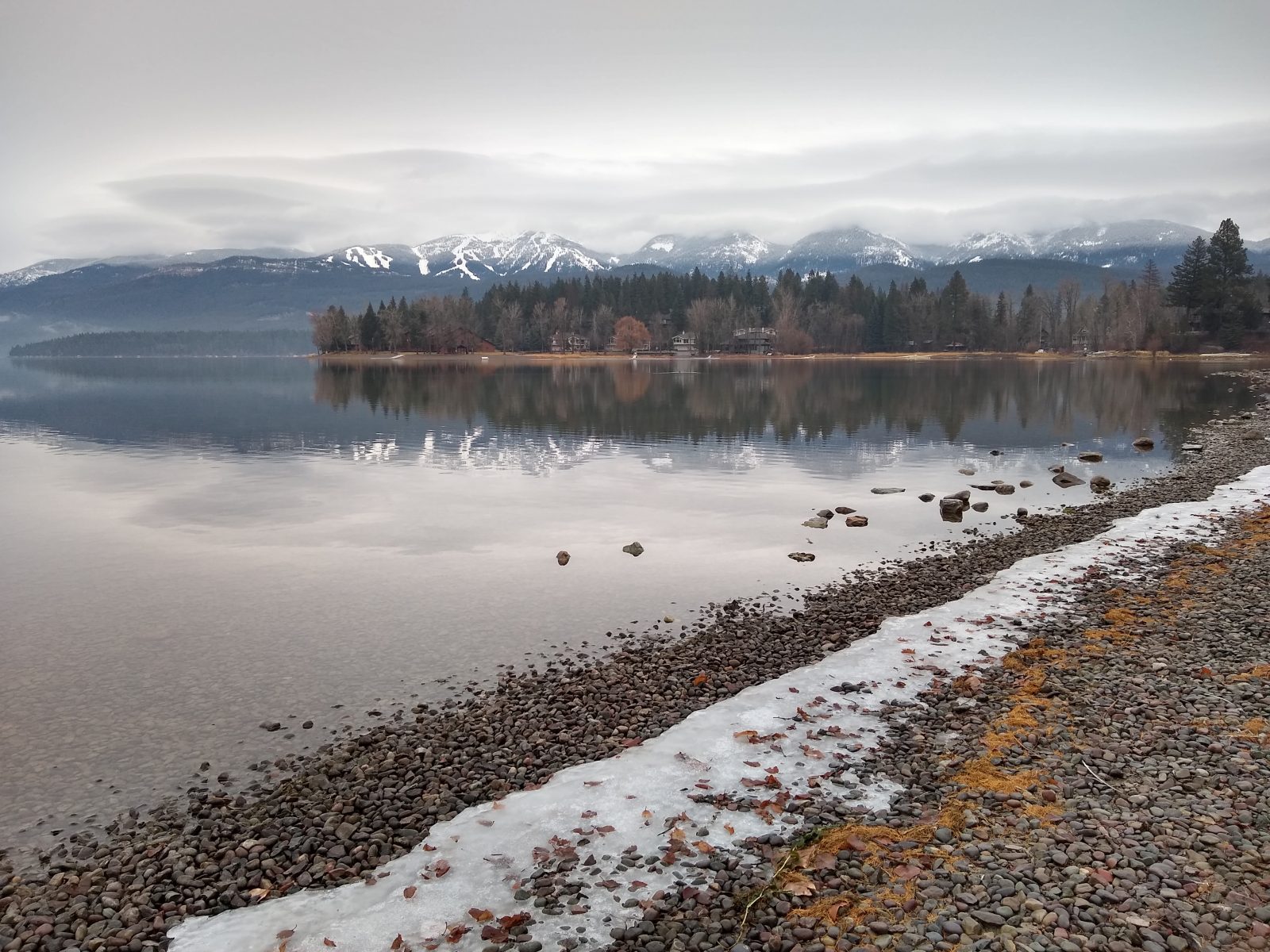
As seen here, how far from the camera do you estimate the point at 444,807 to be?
35.8ft

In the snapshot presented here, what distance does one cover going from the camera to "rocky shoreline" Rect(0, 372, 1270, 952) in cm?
825

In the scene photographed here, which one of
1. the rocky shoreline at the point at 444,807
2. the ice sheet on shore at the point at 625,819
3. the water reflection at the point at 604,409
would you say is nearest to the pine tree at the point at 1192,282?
the water reflection at the point at 604,409

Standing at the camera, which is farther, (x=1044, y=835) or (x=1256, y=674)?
(x=1256, y=674)

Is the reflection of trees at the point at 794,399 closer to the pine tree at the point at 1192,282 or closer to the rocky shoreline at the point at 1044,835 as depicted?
the pine tree at the point at 1192,282

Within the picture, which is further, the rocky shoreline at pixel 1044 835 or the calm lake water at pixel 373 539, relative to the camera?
the calm lake water at pixel 373 539

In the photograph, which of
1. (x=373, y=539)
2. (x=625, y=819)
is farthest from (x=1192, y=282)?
(x=625, y=819)

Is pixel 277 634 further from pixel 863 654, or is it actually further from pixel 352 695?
pixel 863 654

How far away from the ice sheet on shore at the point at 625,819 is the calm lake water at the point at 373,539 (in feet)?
14.9

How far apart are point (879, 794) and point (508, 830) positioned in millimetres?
4640

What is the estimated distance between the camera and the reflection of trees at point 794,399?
6088cm

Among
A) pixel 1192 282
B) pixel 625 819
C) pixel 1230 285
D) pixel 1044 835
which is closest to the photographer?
pixel 1044 835

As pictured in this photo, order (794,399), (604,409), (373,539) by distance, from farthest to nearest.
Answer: (794,399)
(604,409)
(373,539)

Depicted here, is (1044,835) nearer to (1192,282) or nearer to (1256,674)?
(1256,674)

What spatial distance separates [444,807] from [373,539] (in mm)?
17154
